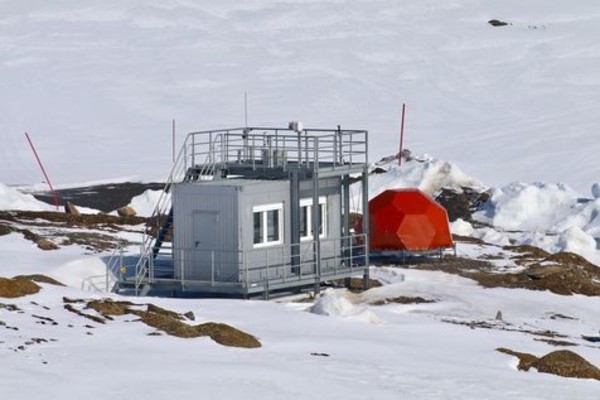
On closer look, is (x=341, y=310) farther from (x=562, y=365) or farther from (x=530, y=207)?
(x=530, y=207)

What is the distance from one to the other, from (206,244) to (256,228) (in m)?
1.11

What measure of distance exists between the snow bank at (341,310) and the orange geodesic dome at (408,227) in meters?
8.92

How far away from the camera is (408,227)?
39500 millimetres

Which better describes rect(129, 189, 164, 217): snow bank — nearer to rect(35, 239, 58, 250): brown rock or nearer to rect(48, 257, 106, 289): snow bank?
rect(35, 239, 58, 250): brown rock

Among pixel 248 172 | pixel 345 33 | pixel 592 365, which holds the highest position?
pixel 345 33

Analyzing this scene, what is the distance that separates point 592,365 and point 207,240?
1008 centimetres

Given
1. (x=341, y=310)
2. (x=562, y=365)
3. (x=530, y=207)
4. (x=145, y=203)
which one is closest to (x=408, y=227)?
(x=341, y=310)

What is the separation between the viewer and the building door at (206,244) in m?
33.8

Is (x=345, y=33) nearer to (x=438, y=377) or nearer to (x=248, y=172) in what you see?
(x=248, y=172)

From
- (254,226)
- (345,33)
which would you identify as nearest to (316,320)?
(254,226)

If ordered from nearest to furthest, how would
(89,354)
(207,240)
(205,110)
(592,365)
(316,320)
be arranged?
(89,354) < (592,365) < (316,320) < (207,240) < (205,110)

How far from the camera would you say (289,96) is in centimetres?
8519

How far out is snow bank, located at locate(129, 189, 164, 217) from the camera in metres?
50.6

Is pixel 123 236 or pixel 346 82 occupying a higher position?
pixel 346 82
